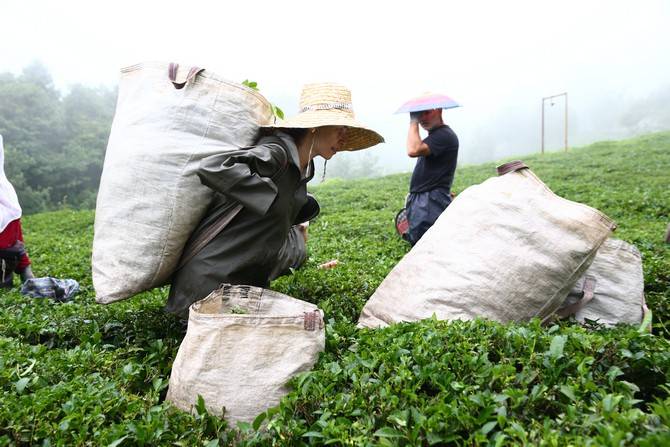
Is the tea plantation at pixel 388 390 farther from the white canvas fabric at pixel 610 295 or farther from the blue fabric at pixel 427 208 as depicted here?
the blue fabric at pixel 427 208

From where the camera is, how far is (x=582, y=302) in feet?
8.46

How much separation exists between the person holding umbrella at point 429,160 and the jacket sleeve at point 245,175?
2068 millimetres

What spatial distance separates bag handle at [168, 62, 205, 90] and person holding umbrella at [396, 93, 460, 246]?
2.15m

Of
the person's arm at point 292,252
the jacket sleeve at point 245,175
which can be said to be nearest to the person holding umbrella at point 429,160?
the person's arm at point 292,252

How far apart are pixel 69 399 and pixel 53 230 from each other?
29.1 ft

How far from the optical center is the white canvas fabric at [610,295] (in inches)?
103

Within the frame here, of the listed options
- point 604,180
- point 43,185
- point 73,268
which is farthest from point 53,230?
point 43,185

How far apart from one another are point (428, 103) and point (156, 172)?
8.09 ft

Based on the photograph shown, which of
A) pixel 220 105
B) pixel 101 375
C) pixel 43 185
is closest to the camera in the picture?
pixel 101 375

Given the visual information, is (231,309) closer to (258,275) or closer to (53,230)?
(258,275)

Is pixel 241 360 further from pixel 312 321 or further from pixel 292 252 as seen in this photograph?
pixel 292 252

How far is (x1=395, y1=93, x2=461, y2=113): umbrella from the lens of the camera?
158 inches

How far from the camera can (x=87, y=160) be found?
1303 inches

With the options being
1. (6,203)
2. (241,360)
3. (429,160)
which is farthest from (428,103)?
(6,203)
